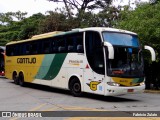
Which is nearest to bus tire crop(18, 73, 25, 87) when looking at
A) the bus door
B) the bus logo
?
the bus door

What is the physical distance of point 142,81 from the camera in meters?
16.1

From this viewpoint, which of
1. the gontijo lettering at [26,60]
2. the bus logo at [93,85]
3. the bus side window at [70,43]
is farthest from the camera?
the gontijo lettering at [26,60]

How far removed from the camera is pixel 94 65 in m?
16.0

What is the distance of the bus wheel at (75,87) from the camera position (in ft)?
56.5

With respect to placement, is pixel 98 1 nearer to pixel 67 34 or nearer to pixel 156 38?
pixel 156 38

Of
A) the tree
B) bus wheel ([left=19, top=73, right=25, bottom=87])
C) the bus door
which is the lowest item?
bus wheel ([left=19, top=73, right=25, bottom=87])

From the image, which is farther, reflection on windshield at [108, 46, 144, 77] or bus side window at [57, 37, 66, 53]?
bus side window at [57, 37, 66, 53]

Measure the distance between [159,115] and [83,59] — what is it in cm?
619

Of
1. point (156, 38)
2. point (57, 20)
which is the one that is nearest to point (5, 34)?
point (57, 20)

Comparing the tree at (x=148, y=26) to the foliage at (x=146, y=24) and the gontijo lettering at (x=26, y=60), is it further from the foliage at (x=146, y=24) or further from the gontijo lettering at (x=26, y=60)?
the gontijo lettering at (x=26, y=60)

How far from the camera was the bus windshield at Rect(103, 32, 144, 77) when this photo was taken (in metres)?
15.3

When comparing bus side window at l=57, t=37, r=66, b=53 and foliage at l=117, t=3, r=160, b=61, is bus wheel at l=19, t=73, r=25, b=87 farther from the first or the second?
A: foliage at l=117, t=3, r=160, b=61

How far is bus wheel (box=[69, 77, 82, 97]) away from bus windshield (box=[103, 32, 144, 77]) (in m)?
2.61

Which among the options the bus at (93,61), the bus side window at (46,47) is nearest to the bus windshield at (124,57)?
the bus at (93,61)
